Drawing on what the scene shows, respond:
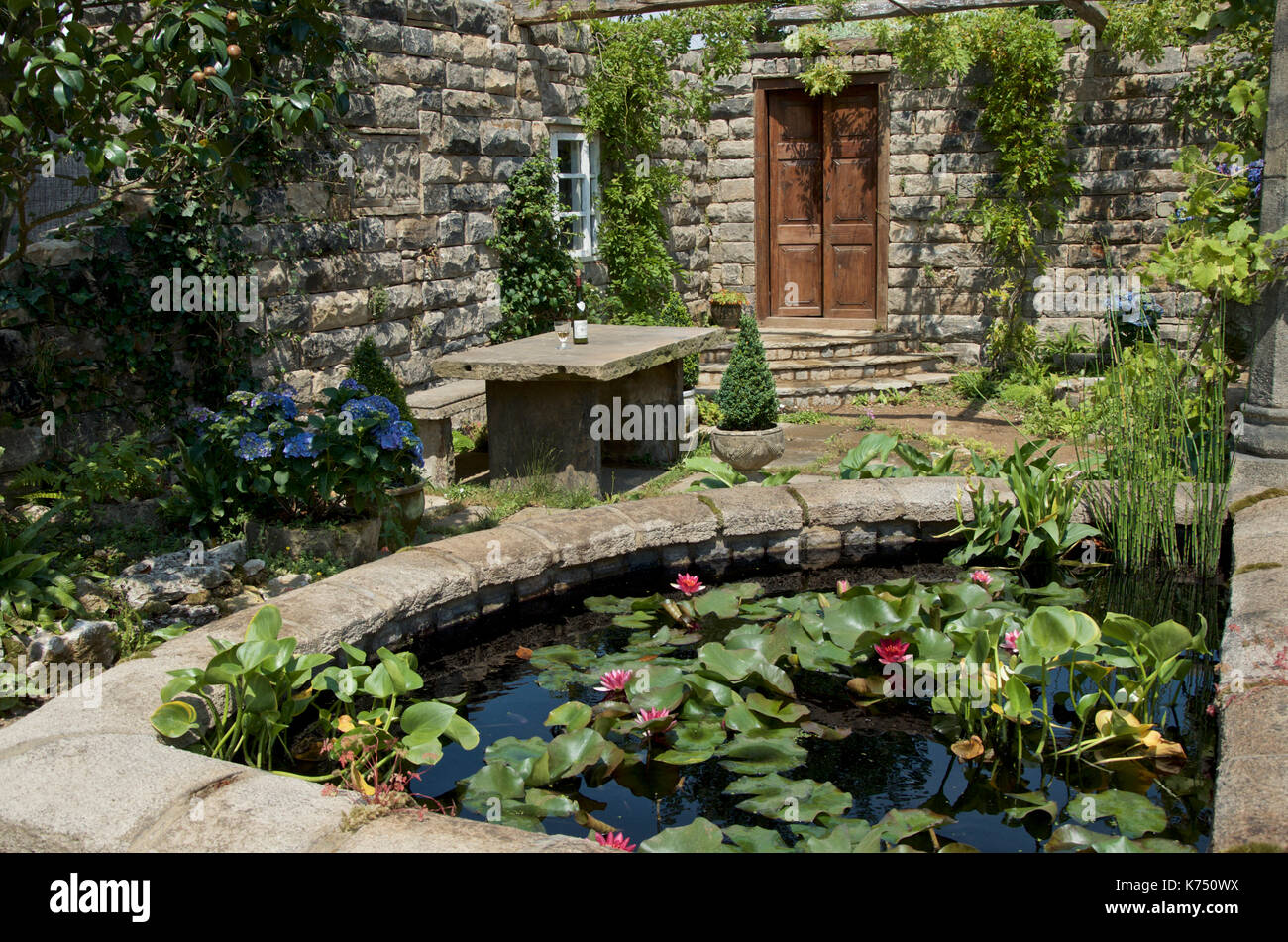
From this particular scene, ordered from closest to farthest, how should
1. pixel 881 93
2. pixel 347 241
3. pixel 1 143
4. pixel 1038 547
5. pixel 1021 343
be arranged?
pixel 1 143 < pixel 1038 547 < pixel 347 241 < pixel 1021 343 < pixel 881 93

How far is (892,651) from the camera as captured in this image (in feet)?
11.7

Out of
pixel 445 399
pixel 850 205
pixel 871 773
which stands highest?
pixel 850 205

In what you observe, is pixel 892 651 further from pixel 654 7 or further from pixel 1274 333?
pixel 654 7

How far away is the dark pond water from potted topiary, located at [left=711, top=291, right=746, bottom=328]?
7.85 metres

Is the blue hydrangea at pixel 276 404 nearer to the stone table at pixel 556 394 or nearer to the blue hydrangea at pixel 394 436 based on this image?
the blue hydrangea at pixel 394 436

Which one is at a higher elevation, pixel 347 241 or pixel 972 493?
pixel 347 241

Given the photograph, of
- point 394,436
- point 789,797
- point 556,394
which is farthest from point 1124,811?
point 556,394

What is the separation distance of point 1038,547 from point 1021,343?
612 centimetres

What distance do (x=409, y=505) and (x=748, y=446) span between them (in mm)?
2329

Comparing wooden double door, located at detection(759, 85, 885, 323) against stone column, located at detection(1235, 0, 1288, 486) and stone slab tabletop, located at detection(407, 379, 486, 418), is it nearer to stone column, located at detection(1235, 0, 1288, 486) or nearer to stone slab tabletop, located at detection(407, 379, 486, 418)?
stone slab tabletop, located at detection(407, 379, 486, 418)

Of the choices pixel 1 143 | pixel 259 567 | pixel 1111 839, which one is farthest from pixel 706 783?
pixel 1 143
